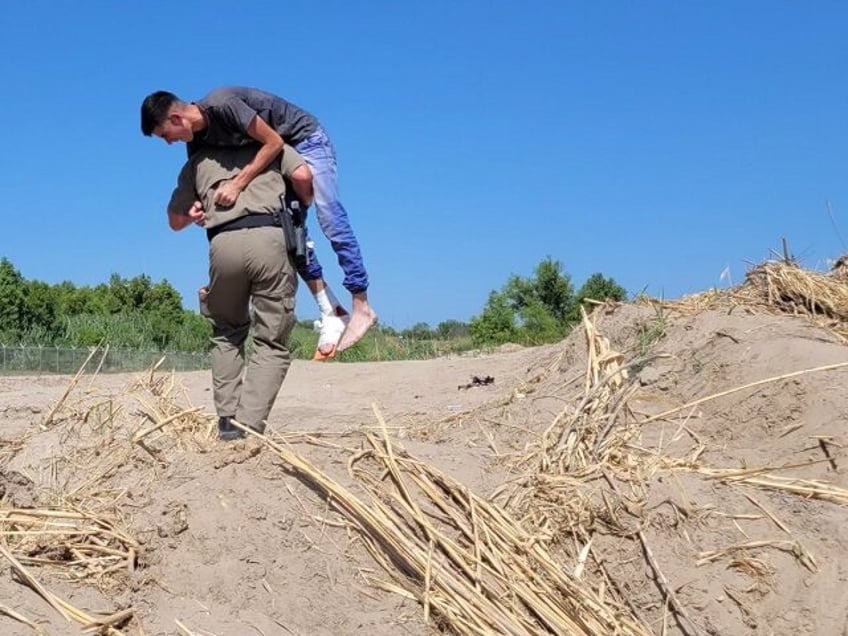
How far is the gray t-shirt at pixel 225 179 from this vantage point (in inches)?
159

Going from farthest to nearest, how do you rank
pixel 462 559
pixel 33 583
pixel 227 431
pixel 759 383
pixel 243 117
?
pixel 759 383, pixel 227 431, pixel 243 117, pixel 462 559, pixel 33 583

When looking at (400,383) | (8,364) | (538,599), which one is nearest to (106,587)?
(538,599)

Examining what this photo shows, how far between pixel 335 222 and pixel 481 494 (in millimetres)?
1284

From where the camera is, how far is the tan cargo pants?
13.1 feet

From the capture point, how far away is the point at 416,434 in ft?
18.8

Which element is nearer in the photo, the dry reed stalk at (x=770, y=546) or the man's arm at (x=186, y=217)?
the dry reed stalk at (x=770, y=546)

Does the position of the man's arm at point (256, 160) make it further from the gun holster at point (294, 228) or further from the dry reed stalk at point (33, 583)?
the dry reed stalk at point (33, 583)

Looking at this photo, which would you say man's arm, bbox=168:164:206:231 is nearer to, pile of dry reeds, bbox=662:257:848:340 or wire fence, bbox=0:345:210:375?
pile of dry reeds, bbox=662:257:848:340

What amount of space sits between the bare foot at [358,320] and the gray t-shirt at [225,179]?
519mm

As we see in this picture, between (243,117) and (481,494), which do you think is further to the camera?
(243,117)

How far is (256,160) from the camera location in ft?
13.1

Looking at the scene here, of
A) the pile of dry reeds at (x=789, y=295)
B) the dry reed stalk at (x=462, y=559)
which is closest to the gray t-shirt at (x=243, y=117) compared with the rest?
the dry reed stalk at (x=462, y=559)

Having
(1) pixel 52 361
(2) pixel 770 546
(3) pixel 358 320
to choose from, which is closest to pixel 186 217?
(3) pixel 358 320

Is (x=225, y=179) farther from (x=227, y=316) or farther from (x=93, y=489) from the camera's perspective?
(x=93, y=489)
